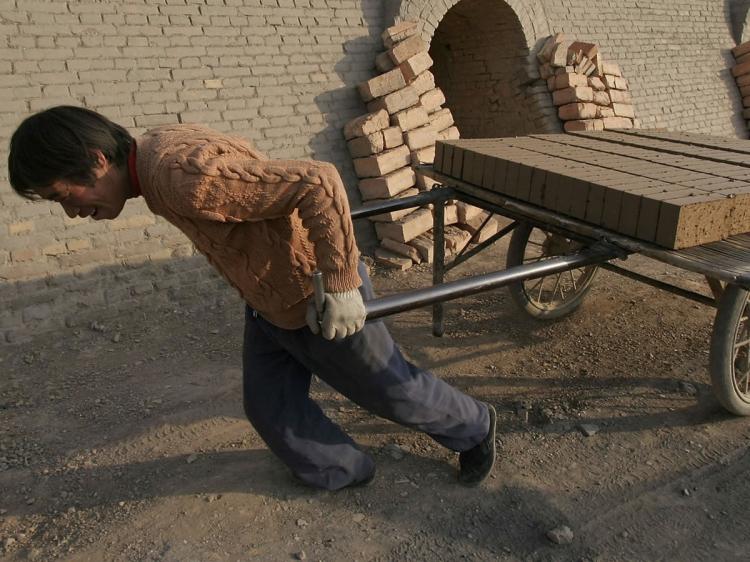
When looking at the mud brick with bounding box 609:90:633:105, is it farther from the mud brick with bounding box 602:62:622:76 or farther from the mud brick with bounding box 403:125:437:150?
the mud brick with bounding box 403:125:437:150

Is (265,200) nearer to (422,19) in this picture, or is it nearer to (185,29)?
(185,29)

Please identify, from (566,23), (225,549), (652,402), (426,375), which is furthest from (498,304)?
(566,23)

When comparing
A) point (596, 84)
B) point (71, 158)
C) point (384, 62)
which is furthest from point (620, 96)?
point (71, 158)

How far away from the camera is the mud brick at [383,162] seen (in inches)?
227

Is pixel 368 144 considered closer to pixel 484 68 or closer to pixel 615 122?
pixel 484 68

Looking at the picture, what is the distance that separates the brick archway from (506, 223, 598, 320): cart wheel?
3247 mm

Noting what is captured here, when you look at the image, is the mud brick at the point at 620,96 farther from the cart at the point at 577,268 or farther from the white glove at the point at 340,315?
the white glove at the point at 340,315

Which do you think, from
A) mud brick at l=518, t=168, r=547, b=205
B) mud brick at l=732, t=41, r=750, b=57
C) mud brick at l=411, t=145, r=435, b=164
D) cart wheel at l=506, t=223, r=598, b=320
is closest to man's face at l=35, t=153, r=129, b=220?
mud brick at l=518, t=168, r=547, b=205

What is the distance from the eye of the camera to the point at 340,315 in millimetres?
Result: 1870

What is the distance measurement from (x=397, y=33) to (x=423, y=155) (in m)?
1.26

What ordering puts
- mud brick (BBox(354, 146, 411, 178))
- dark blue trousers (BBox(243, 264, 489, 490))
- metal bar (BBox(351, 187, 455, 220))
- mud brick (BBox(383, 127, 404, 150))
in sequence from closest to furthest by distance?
dark blue trousers (BBox(243, 264, 489, 490)), metal bar (BBox(351, 187, 455, 220)), mud brick (BBox(354, 146, 411, 178)), mud brick (BBox(383, 127, 404, 150))

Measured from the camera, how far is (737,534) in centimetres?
242

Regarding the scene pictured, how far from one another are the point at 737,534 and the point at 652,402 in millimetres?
951

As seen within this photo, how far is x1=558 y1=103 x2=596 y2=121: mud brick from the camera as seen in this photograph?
7270mm
